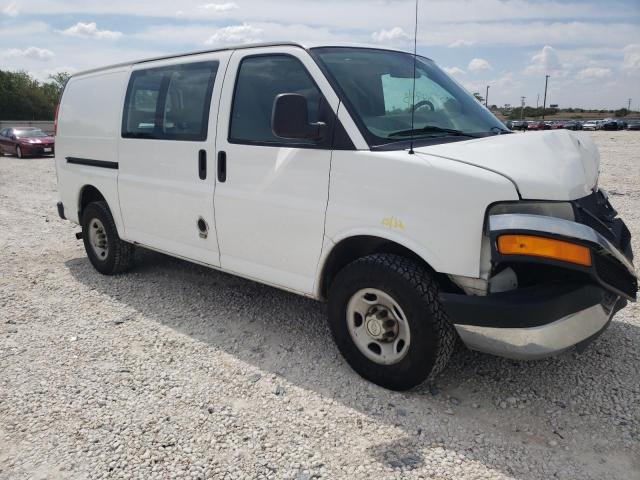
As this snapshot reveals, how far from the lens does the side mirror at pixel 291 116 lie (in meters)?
3.05

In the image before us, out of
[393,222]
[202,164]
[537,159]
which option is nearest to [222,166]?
[202,164]

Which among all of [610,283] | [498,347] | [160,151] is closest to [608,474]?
[498,347]

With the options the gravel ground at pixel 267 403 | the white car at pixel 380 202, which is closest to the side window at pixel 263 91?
the white car at pixel 380 202

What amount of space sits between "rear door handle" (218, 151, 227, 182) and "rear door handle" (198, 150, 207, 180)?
17cm

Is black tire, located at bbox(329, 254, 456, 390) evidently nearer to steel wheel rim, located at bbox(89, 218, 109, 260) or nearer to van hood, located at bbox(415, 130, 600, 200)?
van hood, located at bbox(415, 130, 600, 200)

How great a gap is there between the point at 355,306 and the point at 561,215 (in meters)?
1.28

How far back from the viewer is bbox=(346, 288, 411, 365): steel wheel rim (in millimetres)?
3059

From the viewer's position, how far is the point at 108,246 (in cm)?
539

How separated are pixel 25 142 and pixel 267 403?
71.0 ft

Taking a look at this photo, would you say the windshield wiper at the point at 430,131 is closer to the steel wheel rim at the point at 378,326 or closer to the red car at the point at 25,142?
the steel wheel rim at the point at 378,326

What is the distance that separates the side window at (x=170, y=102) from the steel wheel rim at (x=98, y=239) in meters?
1.22

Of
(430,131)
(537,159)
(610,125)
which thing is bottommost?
(610,125)

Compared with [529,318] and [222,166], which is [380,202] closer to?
[529,318]

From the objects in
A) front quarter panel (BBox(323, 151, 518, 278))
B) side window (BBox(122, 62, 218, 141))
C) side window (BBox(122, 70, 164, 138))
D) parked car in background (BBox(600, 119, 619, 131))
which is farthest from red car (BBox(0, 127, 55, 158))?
parked car in background (BBox(600, 119, 619, 131))
